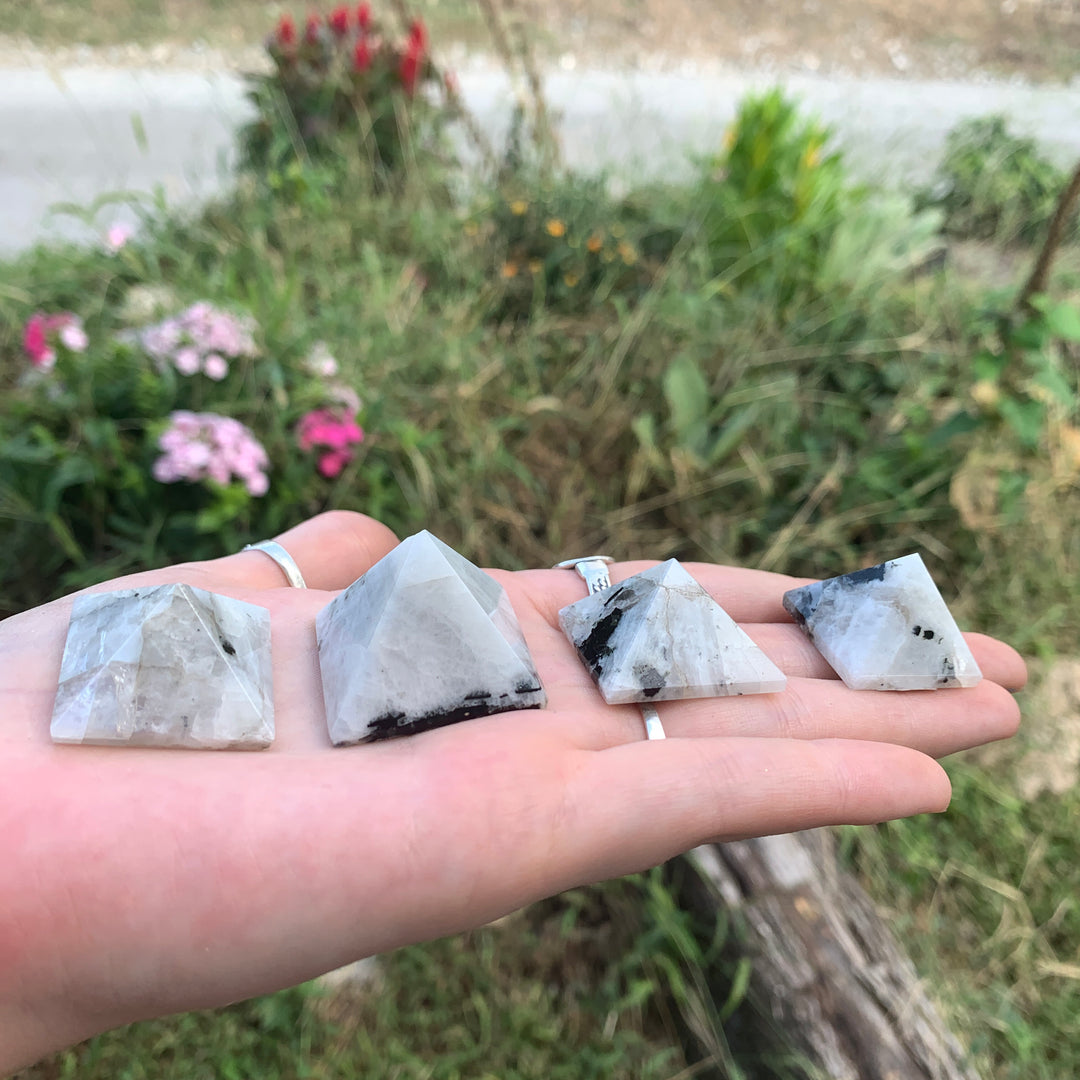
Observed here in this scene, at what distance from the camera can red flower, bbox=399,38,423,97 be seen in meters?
3.82

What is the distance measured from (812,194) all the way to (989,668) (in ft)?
7.81

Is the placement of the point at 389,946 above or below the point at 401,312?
below

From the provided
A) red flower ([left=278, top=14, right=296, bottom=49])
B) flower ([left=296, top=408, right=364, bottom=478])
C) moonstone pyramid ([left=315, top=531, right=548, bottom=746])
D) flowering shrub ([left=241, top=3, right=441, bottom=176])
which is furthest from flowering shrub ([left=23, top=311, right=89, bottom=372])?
red flower ([left=278, top=14, right=296, bottom=49])

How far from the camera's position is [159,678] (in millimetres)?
1188

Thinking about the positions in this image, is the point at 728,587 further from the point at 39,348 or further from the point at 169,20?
the point at 169,20

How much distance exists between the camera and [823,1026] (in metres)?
1.67

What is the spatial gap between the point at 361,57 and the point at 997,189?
126 inches

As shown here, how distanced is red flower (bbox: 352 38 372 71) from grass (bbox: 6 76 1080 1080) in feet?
1.85

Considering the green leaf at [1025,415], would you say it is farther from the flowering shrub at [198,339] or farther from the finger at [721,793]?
the flowering shrub at [198,339]

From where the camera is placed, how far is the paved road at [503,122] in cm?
422

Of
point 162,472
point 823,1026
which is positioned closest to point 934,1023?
point 823,1026

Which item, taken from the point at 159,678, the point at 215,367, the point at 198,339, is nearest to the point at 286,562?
the point at 159,678

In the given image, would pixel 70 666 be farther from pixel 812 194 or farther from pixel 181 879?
pixel 812 194

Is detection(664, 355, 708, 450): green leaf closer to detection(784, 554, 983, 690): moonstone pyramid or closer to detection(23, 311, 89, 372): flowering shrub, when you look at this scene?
detection(784, 554, 983, 690): moonstone pyramid
